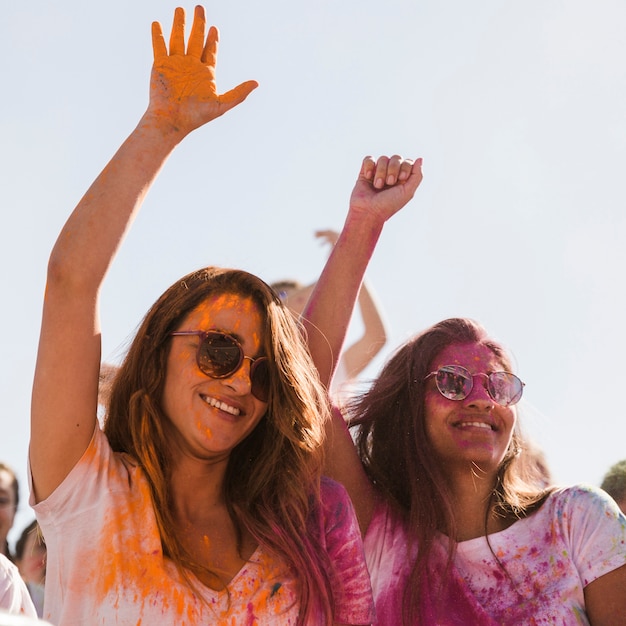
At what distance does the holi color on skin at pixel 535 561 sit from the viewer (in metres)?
2.94

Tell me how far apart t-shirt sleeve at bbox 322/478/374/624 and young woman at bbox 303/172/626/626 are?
30 centimetres

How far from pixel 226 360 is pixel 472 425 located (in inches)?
38.4

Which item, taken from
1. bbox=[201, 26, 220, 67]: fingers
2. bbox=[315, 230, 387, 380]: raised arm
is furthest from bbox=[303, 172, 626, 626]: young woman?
bbox=[315, 230, 387, 380]: raised arm

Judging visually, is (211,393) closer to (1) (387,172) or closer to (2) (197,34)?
(2) (197,34)

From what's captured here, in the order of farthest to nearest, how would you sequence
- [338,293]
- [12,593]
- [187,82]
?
[338,293] < [187,82] < [12,593]

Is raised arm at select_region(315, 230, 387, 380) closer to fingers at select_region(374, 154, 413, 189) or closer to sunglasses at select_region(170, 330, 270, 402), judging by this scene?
fingers at select_region(374, 154, 413, 189)

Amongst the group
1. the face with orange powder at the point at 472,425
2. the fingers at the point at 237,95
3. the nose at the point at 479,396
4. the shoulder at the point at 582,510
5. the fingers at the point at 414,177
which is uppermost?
the fingers at the point at 237,95

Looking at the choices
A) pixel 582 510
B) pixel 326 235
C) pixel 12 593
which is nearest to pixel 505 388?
pixel 582 510

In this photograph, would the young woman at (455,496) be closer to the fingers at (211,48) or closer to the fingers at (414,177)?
the fingers at (414,177)

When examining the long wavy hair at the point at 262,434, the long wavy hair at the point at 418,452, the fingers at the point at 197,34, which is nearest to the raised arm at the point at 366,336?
the long wavy hair at the point at 418,452

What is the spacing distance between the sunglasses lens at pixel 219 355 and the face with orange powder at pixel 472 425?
0.90m

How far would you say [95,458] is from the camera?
254 centimetres

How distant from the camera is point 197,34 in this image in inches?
117

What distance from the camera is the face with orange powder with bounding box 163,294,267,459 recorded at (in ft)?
8.91
